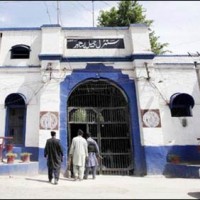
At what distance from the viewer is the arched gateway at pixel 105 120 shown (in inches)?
444

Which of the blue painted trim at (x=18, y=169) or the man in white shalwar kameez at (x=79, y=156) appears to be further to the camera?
the blue painted trim at (x=18, y=169)

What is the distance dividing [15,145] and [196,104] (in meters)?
8.23

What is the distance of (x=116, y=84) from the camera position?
11969 millimetres

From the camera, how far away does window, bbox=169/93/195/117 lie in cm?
1212

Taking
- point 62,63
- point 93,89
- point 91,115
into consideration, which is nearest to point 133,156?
point 91,115

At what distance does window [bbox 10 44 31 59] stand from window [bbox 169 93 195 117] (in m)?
7.07

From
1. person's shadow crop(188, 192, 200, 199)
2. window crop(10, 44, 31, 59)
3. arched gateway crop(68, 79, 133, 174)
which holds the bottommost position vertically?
person's shadow crop(188, 192, 200, 199)

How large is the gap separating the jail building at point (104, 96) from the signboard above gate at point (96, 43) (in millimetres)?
47

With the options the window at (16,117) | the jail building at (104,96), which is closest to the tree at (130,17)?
the jail building at (104,96)

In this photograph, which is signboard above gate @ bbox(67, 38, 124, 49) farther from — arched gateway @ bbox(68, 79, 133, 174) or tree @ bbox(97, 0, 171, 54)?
tree @ bbox(97, 0, 171, 54)

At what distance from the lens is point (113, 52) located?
12391mm

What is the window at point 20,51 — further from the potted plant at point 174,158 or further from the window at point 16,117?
the potted plant at point 174,158

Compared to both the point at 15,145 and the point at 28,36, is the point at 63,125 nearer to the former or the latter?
the point at 15,145

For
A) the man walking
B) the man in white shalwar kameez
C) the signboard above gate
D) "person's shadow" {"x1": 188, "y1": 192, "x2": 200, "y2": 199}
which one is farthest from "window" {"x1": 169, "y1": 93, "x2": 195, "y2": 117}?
"person's shadow" {"x1": 188, "y1": 192, "x2": 200, "y2": 199}
